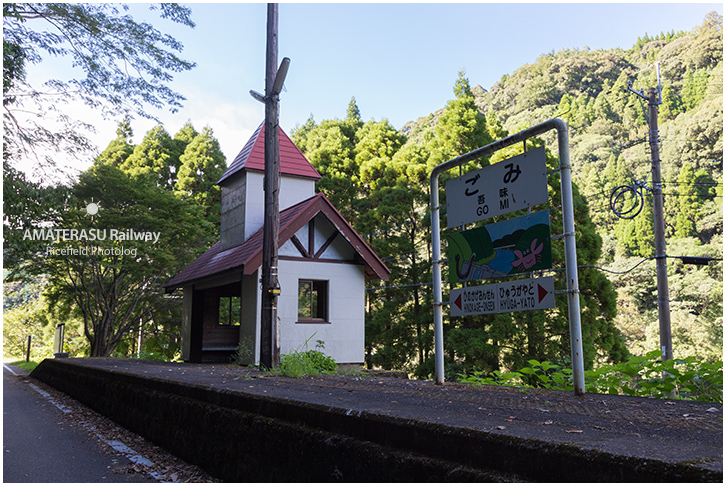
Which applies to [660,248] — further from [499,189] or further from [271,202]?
[499,189]

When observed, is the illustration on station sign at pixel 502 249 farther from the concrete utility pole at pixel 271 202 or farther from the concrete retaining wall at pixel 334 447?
the concrete utility pole at pixel 271 202

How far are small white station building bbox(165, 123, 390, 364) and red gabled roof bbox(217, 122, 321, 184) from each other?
3 centimetres

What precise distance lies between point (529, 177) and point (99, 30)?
416 inches

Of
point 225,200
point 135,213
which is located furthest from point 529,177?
point 135,213

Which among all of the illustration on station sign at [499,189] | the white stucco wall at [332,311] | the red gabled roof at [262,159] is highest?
the red gabled roof at [262,159]

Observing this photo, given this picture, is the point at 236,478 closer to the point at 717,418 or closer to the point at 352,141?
the point at 717,418

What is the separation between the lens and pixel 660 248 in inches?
624

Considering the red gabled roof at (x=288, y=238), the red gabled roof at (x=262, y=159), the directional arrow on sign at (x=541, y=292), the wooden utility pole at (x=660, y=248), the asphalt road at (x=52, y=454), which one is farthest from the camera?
the red gabled roof at (x=262, y=159)

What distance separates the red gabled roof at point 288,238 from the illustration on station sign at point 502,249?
726cm

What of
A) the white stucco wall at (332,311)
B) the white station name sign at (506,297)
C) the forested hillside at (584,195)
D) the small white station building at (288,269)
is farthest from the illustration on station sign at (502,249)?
the forested hillside at (584,195)

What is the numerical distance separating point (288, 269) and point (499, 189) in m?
8.79

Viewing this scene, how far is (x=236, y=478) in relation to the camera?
4.30 meters


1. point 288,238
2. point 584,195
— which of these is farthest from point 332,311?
point 584,195

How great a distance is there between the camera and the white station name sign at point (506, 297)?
5.61 m
